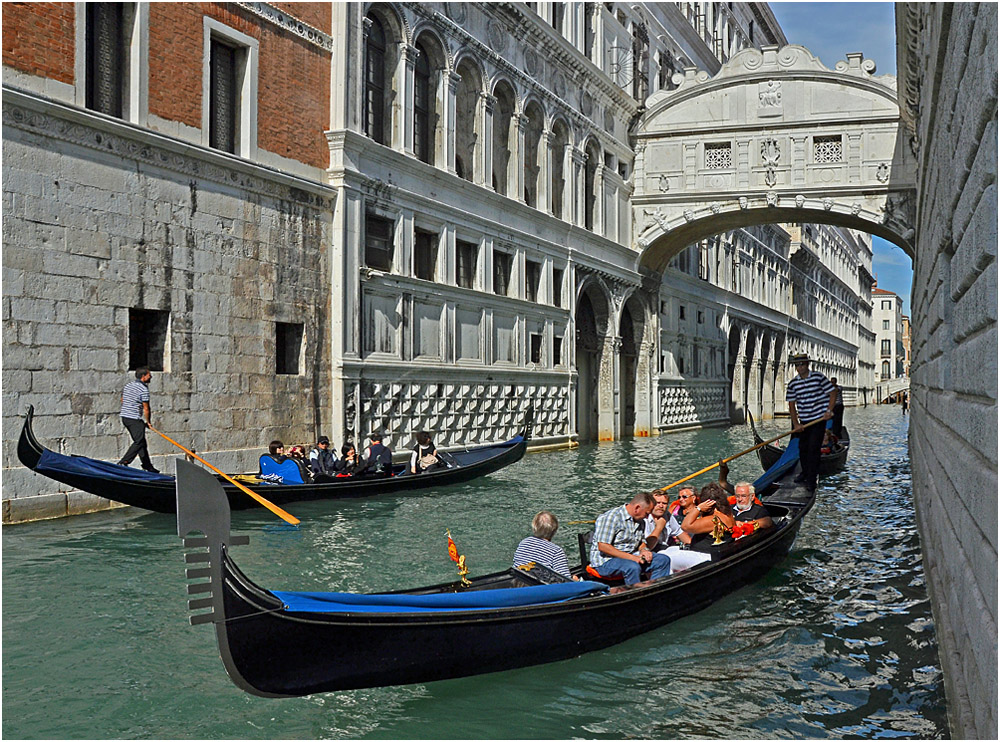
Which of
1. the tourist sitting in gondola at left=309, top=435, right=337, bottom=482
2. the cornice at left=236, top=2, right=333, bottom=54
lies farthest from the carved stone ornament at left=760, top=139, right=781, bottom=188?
the tourist sitting in gondola at left=309, top=435, right=337, bottom=482

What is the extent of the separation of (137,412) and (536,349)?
8728 millimetres

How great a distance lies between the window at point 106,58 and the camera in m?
8.52

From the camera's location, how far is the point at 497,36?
575 inches

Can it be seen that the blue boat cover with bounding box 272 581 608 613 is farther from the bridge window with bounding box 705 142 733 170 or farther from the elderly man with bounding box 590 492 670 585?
the bridge window with bounding box 705 142 733 170

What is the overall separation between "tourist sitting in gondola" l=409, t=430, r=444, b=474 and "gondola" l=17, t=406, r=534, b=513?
8.7 inches

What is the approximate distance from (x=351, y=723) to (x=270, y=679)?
42cm

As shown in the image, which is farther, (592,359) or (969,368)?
(592,359)

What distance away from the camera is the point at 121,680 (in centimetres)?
404

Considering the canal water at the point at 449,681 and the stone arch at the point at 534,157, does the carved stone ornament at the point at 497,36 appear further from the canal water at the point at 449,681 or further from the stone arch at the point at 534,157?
the canal water at the point at 449,681

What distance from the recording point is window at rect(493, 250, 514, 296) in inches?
591

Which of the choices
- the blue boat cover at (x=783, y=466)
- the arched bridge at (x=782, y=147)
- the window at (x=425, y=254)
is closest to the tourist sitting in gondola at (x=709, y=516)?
the blue boat cover at (x=783, y=466)

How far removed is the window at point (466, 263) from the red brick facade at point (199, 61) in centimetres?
331

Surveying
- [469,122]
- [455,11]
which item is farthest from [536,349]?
[455,11]

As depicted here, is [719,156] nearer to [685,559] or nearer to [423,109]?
[423,109]
